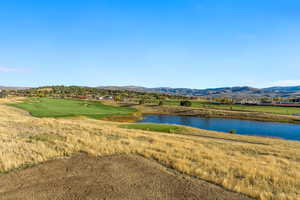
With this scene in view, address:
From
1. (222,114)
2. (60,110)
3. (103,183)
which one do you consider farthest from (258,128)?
(103,183)

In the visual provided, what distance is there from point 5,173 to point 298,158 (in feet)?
55.2

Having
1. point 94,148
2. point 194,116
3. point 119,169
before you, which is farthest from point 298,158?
point 194,116

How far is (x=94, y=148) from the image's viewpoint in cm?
1095

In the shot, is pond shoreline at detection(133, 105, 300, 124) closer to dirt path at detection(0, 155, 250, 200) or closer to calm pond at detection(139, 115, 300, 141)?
calm pond at detection(139, 115, 300, 141)

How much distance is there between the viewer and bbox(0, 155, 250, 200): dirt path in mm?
5688

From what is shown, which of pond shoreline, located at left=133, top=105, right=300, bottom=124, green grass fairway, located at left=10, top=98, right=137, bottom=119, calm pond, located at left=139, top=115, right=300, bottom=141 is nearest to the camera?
green grass fairway, located at left=10, top=98, right=137, bottom=119

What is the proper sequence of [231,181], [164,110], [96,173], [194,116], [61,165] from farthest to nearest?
[164,110]
[194,116]
[61,165]
[96,173]
[231,181]

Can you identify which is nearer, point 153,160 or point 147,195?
point 147,195

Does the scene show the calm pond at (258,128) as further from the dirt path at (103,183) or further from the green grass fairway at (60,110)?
the dirt path at (103,183)

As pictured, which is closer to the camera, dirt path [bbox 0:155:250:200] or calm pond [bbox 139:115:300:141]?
dirt path [bbox 0:155:250:200]

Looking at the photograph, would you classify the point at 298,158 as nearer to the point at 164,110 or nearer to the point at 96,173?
the point at 96,173

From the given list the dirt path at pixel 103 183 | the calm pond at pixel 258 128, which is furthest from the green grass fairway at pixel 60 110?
the dirt path at pixel 103 183

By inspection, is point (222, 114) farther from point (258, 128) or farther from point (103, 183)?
point (103, 183)

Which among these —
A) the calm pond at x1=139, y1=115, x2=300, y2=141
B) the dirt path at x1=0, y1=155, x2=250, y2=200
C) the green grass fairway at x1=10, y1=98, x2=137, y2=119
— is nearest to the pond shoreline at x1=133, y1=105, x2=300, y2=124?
Answer: the calm pond at x1=139, y1=115, x2=300, y2=141
